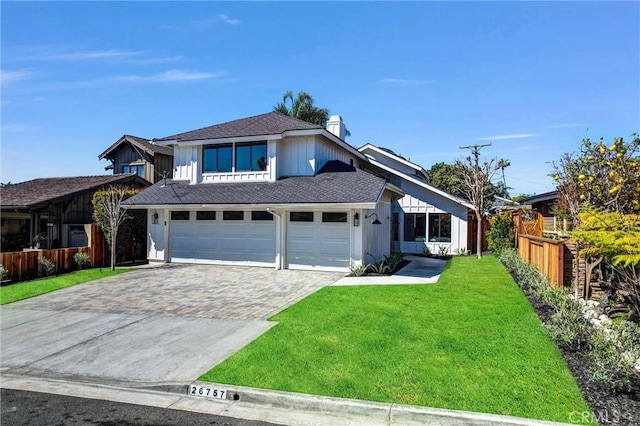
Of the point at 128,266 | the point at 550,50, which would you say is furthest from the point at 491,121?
the point at 128,266

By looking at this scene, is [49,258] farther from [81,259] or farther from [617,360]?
[617,360]

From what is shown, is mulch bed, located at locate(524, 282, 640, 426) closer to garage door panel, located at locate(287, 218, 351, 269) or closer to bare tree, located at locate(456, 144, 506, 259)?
garage door panel, located at locate(287, 218, 351, 269)

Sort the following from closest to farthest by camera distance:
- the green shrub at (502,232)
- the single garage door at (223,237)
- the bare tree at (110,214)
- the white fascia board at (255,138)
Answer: the bare tree at (110,214)
the single garage door at (223,237)
the white fascia board at (255,138)
the green shrub at (502,232)

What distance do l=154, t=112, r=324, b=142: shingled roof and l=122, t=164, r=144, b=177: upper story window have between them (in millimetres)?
8968

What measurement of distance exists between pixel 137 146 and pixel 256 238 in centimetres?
1523

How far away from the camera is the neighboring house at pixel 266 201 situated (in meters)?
14.8

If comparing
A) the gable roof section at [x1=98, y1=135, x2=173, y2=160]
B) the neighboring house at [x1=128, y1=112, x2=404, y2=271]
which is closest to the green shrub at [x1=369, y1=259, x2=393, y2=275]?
the neighboring house at [x1=128, y1=112, x2=404, y2=271]

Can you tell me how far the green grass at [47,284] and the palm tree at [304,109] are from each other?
21360 millimetres

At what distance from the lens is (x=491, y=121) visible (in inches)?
890

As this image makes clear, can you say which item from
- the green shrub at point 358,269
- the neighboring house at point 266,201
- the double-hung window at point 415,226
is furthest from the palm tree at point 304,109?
the green shrub at point 358,269

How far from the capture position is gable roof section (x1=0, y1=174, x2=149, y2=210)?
59.4ft

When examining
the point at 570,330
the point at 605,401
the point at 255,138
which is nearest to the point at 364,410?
the point at 605,401

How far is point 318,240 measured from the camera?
1515 cm

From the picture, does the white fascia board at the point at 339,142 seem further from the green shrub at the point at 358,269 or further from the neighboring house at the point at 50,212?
the neighboring house at the point at 50,212
